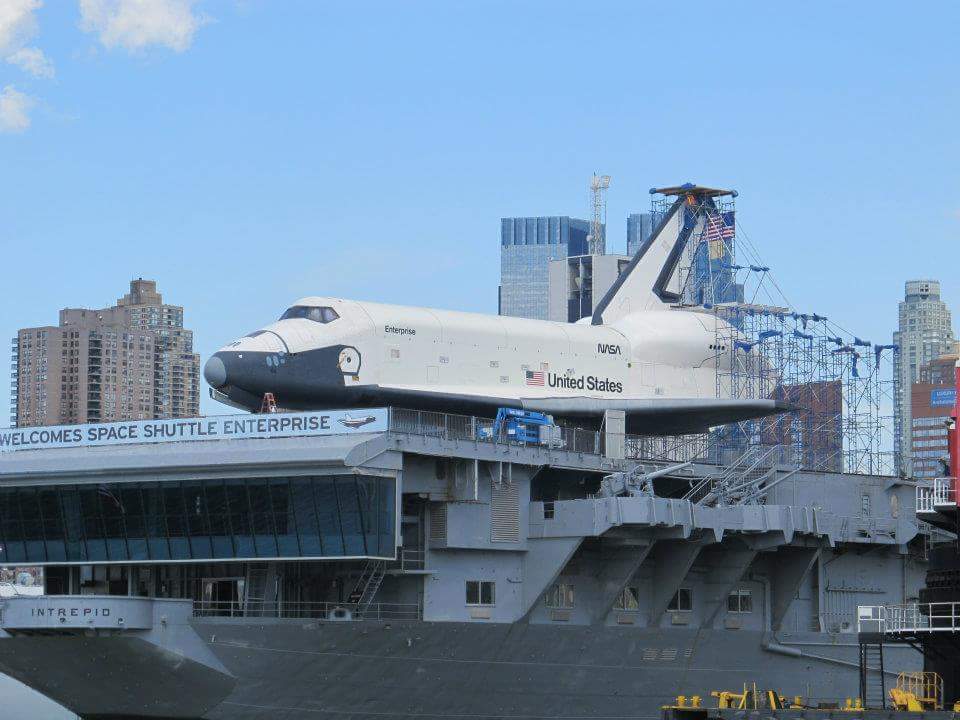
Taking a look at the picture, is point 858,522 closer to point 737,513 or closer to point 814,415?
point 737,513

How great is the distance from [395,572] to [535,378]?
13110 millimetres

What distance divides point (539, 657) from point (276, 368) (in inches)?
510

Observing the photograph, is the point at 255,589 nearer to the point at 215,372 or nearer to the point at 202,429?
the point at 202,429

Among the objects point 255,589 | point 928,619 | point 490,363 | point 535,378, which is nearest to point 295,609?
point 255,589

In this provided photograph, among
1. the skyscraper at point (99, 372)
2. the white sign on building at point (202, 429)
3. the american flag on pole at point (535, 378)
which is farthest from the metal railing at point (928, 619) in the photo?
the skyscraper at point (99, 372)

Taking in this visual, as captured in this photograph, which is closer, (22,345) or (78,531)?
(78,531)

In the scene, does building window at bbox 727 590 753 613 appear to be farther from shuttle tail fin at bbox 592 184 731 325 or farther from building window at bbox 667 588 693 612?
shuttle tail fin at bbox 592 184 731 325

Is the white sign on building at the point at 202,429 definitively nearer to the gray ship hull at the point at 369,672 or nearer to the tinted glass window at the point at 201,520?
the tinted glass window at the point at 201,520

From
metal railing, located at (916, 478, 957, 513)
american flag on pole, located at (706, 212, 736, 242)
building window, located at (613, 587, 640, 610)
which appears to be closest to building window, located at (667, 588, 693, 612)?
building window, located at (613, 587, 640, 610)

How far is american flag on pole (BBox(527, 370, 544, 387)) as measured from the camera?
61969 mm

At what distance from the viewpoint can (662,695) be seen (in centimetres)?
5569

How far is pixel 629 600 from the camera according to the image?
57.1m

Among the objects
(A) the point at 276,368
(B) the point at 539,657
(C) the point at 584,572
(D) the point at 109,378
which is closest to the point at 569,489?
(C) the point at 584,572

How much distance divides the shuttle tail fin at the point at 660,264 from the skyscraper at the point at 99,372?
92401 mm
